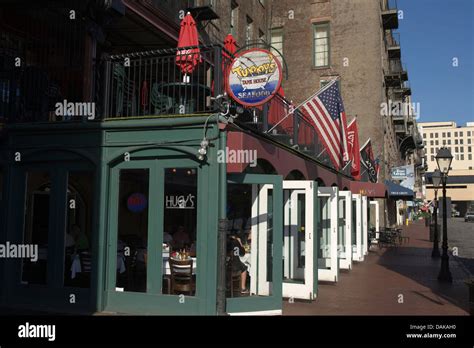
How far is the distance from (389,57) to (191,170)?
101ft

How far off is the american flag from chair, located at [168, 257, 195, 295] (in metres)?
4.51

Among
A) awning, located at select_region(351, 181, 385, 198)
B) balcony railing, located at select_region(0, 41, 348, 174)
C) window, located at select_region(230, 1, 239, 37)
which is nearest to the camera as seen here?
balcony railing, located at select_region(0, 41, 348, 174)

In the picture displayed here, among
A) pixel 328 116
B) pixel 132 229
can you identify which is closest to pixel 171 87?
pixel 132 229

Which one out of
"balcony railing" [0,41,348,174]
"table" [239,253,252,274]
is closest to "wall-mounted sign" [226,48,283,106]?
"balcony railing" [0,41,348,174]

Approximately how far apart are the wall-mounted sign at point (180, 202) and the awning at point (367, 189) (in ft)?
34.7

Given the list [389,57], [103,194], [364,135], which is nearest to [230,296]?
[103,194]

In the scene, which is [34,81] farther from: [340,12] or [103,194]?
[340,12]

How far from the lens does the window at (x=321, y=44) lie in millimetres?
29344

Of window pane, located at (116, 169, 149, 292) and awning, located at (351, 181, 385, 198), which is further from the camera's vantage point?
awning, located at (351, 181, 385, 198)

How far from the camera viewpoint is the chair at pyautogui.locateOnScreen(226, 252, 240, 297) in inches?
323

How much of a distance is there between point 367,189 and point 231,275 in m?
12.0

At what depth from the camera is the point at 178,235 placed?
897 centimetres

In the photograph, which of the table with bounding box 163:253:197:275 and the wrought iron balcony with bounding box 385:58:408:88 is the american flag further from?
the wrought iron balcony with bounding box 385:58:408:88

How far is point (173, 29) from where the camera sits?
1271 cm
